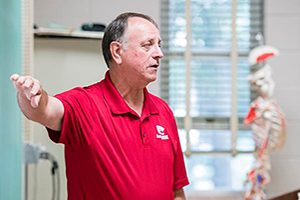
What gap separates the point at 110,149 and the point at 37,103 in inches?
13.2

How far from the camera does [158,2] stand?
330cm

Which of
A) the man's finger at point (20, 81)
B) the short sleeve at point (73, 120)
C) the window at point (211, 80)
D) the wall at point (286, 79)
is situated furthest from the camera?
the window at point (211, 80)

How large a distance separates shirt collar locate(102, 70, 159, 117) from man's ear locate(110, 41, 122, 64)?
81 millimetres

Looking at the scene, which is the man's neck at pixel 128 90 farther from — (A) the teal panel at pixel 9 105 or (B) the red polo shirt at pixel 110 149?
(A) the teal panel at pixel 9 105

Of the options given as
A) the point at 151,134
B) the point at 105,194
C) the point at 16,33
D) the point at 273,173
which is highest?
the point at 16,33

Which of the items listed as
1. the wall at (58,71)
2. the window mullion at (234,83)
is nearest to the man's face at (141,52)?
the wall at (58,71)

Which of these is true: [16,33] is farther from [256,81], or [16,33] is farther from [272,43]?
[272,43]

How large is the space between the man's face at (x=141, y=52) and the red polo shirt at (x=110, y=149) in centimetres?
10

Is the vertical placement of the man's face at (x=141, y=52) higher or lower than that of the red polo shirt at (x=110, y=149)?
higher

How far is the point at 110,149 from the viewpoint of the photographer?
1.24 metres

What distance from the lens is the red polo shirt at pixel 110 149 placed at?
1221 millimetres

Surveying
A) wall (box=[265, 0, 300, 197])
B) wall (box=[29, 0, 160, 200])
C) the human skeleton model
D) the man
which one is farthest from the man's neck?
wall (box=[265, 0, 300, 197])

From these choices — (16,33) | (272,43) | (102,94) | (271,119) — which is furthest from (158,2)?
(102,94)

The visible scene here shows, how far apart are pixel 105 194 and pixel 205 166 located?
2202 millimetres
